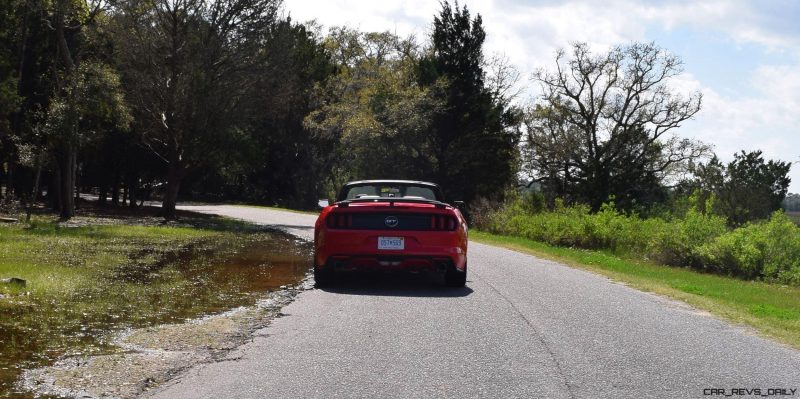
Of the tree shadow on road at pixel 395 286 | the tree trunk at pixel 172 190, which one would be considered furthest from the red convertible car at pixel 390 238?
the tree trunk at pixel 172 190

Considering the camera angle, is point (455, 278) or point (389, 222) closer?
point (389, 222)

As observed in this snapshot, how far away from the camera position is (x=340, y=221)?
1119 centimetres

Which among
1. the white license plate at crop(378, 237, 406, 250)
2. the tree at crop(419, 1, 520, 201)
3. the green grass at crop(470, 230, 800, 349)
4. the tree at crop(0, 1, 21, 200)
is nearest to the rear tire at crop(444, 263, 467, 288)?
the white license plate at crop(378, 237, 406, 250)

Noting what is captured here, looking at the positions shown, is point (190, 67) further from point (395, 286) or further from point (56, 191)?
point (395, 286)

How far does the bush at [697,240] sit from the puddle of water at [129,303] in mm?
10477

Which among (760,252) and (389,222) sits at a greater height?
(389,222)

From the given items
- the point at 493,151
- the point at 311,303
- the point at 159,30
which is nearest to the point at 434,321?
the point at 311,303

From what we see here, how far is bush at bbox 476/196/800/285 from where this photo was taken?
18.5 meters

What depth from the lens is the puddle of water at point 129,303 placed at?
6.45m

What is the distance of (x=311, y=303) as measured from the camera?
9742 mm

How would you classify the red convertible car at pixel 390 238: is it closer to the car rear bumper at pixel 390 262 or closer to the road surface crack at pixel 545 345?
the car rear bumper at pixel 390 262

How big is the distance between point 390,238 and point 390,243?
0.07 meters

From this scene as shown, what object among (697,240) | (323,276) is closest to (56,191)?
(697,240)

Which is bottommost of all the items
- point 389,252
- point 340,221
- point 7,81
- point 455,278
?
point 455,278
